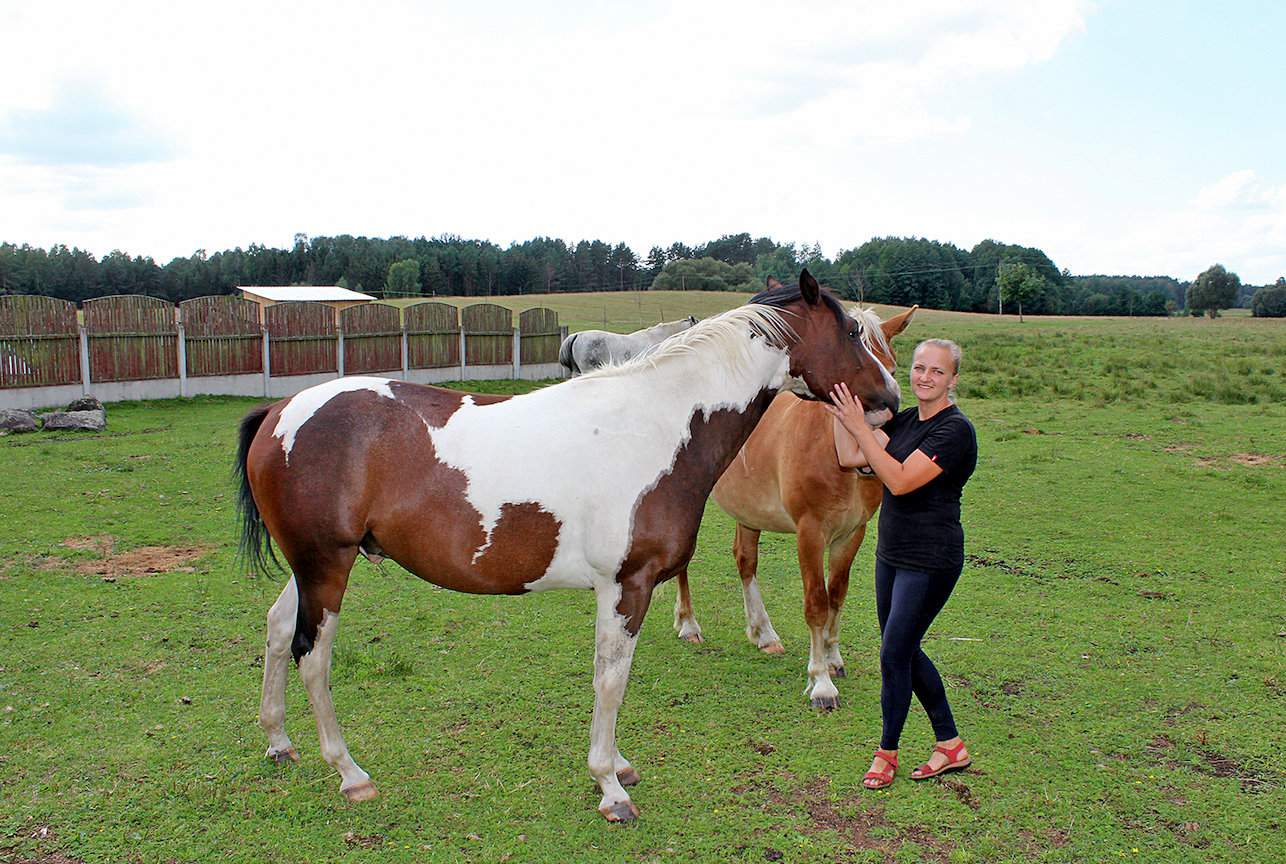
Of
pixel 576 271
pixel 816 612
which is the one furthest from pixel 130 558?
pixel 576 271

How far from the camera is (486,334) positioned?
21250 mm

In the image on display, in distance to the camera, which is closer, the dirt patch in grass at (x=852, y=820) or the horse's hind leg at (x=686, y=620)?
the dirt patch in grass at (x=852, y=820)

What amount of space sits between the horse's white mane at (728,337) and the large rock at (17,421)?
41.2ft

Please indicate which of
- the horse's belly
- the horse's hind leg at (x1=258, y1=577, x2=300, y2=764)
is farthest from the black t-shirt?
the horse's hind leg at (x1=258, y1=577, x2=300, y2=764)

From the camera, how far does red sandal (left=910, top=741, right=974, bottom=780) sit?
12.3ft

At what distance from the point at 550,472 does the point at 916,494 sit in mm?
1596

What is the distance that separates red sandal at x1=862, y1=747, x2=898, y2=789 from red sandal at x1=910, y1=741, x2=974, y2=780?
11 cm

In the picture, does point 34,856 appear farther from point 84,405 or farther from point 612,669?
point 84,405

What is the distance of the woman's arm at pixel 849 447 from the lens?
356cm

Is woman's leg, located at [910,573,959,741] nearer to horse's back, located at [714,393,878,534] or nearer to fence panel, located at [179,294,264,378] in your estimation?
horse's back, located at [714,393,878,534]

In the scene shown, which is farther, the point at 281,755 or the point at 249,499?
the point at 249,499

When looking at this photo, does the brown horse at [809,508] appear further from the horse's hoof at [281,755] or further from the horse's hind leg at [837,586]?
the horse's hoof at [281,755]

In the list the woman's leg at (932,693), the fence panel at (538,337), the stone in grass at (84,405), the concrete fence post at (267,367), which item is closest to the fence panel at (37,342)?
the stone in grass at (84,405)

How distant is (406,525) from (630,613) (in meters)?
1.01
